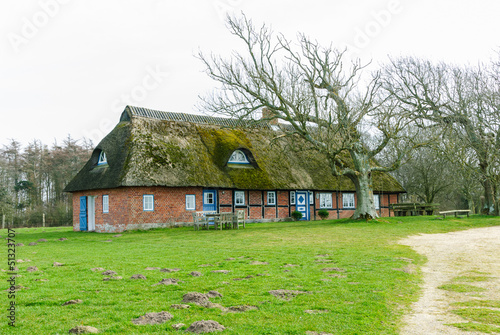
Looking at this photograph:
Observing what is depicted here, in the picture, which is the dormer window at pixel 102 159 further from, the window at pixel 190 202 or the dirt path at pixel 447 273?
the dirt path at pixel 447 273

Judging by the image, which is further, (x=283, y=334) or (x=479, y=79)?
(x=479, y=79)

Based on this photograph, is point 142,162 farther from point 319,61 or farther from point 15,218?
point 15,218

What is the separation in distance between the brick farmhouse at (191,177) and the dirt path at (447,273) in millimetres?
11526

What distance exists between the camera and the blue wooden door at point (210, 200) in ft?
88.9

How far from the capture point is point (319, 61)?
985 inches

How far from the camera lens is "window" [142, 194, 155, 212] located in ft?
81.1

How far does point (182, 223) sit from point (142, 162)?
4.32 metres

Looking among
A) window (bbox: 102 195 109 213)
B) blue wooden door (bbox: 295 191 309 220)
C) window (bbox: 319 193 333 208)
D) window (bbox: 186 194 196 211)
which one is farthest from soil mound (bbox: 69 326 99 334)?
window (bbox: 319 193 333 208)

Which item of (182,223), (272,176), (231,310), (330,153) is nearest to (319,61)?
(330,153)

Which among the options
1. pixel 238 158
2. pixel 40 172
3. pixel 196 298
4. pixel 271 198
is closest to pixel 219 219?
pixel 238 158

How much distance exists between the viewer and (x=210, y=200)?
27.4m

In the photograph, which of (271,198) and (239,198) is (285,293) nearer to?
(239,198)

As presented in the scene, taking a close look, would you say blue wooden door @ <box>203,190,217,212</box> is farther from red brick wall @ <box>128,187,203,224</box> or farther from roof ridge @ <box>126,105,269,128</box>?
roof ridge @ <box>126,105,269,128</box>

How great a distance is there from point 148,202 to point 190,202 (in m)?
2.67
